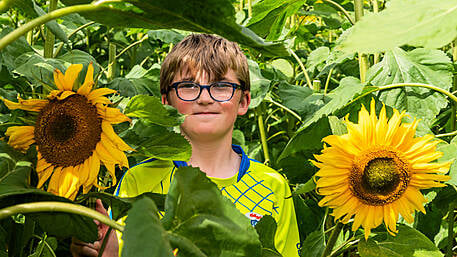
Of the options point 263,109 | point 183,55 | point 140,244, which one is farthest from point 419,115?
point 140,244

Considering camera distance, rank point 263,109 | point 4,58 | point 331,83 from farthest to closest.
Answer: point 331,83, point 263,109, point 4,58

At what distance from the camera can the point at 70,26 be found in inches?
69.7

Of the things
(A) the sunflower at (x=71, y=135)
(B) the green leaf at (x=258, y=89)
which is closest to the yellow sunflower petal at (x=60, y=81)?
(A) the sunflower at (x=71, y=135)

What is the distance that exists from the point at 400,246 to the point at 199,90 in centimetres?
50

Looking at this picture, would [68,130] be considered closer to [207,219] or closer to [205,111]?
[207,219]

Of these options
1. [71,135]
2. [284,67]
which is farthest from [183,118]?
[284,67]

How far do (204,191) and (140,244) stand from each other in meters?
0.13

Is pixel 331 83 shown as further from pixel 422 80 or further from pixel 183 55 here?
pixel 183 55

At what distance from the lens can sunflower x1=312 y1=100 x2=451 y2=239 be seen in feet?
2.60

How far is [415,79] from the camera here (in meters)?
1.16

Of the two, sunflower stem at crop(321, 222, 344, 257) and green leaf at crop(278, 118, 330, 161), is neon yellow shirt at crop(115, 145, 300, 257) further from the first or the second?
sunflower stem at crop(321, 222, 344, 257)

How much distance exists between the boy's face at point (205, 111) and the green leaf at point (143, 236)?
0.68 meters

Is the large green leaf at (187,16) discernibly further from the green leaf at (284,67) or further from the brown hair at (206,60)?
the green leaf at (284,67)

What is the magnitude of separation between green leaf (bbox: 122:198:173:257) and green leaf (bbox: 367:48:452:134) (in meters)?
0.83
